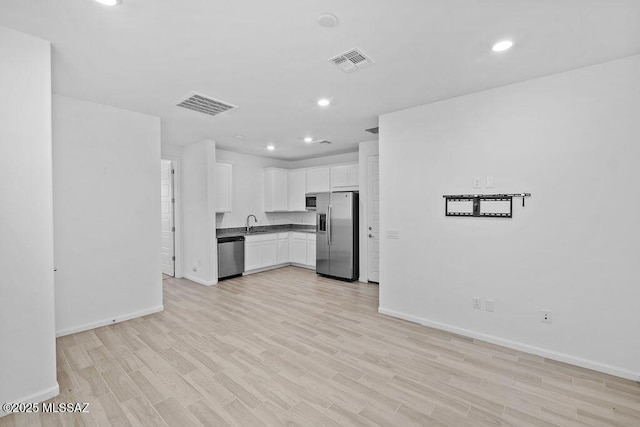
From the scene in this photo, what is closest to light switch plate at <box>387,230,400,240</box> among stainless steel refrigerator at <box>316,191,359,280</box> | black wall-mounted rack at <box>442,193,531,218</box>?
black wall-mounted rack at <box>442,193,531,218</box>

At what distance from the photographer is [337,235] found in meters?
5.67

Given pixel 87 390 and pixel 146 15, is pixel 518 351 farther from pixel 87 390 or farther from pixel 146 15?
pixel 146 15

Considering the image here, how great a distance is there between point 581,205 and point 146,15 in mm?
3895

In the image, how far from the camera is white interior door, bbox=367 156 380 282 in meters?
5.24

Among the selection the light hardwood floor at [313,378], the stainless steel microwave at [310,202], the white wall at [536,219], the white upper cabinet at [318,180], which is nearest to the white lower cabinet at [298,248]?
the stainless steel microwave at [310,202]

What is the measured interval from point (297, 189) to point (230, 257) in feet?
7.66

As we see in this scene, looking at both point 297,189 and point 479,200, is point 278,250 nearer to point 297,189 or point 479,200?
point 297,189

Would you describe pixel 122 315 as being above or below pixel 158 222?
below

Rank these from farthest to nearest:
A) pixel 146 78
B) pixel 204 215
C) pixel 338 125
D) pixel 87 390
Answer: pixel 204 215
pixel 338 125
pixel 146 78
pixel 87 390

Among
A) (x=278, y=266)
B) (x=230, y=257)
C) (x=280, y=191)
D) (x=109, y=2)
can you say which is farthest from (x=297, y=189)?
(x=109, y=2)

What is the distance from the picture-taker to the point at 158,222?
3.90m

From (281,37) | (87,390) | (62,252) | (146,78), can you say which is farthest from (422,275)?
(62,252)

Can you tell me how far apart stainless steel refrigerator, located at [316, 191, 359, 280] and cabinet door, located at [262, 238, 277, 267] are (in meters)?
1.16

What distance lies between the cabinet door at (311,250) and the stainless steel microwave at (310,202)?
675 mm
